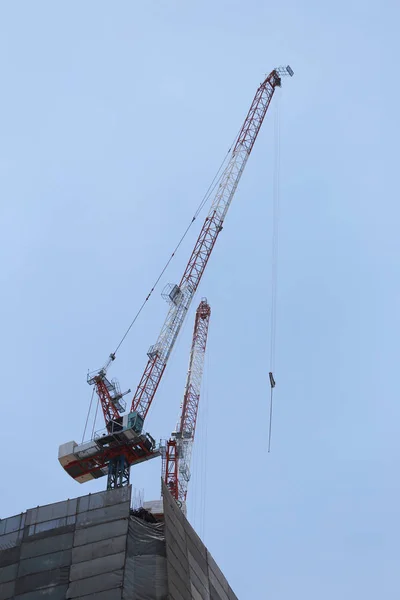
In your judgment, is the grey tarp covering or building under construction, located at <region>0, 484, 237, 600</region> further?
building under construction, located at <region>0, 484, 237, 600</region>

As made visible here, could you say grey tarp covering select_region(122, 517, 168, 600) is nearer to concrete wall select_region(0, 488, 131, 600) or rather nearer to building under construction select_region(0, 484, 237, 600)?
building under construction select_region(0, 484, 237, 600)

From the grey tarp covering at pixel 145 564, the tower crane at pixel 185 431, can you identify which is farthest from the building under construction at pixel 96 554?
the tower crane at pixel 185 431

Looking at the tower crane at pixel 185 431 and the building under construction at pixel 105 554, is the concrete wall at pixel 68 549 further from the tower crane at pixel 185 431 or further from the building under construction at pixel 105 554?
the tower crane at pixel 185 431

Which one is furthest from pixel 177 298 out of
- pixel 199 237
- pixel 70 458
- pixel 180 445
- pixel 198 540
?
pixel 198 540

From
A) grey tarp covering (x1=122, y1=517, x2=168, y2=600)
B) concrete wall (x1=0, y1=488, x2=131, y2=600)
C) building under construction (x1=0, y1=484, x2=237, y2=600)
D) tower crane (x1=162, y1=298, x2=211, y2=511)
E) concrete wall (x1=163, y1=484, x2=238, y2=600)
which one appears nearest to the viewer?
grey tarp covering (x1=122, y1=517, x2=168, y2=600)

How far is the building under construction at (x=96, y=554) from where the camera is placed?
6494 centimetres

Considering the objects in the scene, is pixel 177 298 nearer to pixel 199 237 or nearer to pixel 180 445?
pixel 199 237

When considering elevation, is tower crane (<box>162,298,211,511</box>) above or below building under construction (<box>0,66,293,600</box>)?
above

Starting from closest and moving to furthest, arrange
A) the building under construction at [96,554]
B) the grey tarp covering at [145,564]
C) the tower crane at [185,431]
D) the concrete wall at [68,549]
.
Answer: the grey tarp covering at [145,564] < the building under construction at [96,554] < the concrete wall at [68,549] < the tower crane at [185,431]

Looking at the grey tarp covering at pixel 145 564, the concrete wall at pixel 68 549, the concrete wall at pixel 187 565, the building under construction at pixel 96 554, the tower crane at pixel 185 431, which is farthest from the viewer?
the tower crane at pixel 185 431

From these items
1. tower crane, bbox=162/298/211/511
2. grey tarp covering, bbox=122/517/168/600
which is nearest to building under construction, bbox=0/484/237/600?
grey tarp covering, bbox=122/517/168/600

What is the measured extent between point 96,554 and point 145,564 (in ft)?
10.9

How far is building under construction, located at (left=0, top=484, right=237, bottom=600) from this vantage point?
64.9 meters

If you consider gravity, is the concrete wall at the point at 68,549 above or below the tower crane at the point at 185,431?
below
